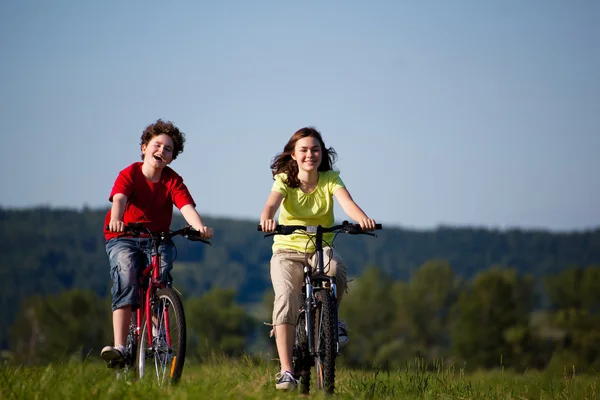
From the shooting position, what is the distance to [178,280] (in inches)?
6142

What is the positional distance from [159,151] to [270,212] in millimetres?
1142

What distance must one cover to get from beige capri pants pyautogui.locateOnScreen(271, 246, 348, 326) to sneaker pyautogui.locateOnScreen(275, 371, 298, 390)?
413mm

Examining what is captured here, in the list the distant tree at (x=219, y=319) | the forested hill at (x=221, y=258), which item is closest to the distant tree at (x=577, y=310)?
the distant tree at (x=219, y=319)

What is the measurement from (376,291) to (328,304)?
8340cm

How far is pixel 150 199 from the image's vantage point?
23.9 ft

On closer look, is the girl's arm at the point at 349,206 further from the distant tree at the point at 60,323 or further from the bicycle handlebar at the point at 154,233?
the distant tree at the point at 60,323

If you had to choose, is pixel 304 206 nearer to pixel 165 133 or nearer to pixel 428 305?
pixel 165 133

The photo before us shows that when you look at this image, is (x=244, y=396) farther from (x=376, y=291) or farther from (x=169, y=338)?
(x=376, y=291)

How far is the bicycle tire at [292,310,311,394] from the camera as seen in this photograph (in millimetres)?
6984

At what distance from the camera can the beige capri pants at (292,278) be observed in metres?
6.93

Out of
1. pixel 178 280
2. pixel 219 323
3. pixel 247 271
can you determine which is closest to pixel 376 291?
pixel 219 323

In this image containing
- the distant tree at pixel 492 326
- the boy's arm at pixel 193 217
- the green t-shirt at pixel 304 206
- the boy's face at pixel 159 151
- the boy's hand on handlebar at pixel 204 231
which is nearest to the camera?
the boy's hand on handlebar at pixel 204 231

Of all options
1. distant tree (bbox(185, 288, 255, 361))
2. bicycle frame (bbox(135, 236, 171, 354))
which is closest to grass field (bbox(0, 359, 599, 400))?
bicycle frame (bbox(135, 236, 171, 354))

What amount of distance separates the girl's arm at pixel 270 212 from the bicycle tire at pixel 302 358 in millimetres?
822
